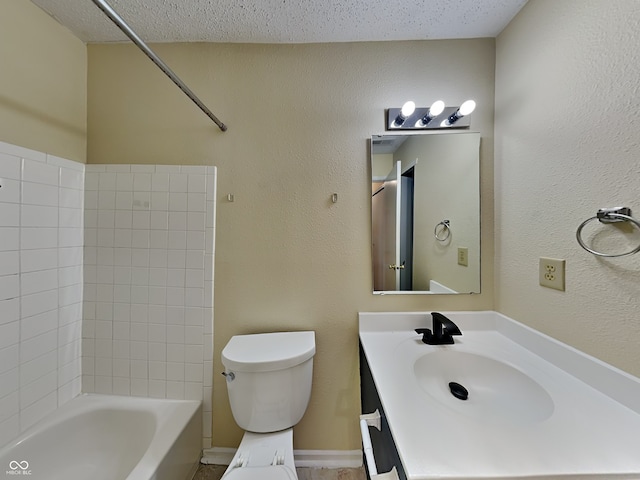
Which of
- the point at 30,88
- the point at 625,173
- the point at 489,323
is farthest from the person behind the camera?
the point at 489,323

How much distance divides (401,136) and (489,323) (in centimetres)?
105

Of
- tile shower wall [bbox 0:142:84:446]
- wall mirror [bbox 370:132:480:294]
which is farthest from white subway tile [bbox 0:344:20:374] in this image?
wall mirror [bbox 370:132:480:294]

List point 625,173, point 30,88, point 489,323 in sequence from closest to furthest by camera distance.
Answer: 1. point 625,173
2. point 30,88
3. point 489,323

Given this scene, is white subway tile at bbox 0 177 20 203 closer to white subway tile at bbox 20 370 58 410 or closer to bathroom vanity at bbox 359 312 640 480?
white subway tile at bbox 20 370 58 410

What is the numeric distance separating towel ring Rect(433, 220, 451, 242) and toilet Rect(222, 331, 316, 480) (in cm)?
82

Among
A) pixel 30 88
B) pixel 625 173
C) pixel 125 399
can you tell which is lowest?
pixel 125 399

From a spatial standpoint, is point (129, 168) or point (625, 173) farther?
point (129, 168)

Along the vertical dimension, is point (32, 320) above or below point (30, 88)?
below

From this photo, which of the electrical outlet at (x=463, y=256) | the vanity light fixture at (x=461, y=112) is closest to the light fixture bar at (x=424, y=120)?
the vanity light fixture at (x=461, y=112)

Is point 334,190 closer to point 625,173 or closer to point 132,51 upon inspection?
point 625,173

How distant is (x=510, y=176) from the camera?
3.67ft

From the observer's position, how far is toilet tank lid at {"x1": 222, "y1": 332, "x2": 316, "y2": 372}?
3.43ft

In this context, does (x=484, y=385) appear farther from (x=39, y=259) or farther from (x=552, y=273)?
(x=39, y=259)

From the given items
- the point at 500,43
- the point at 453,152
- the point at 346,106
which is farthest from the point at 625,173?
the point at 346,106
